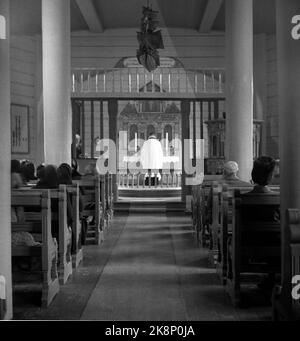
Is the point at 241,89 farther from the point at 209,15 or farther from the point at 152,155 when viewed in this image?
the point at 152,155

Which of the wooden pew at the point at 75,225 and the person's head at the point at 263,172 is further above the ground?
the person's head at the point at 263,172

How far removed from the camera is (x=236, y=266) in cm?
439

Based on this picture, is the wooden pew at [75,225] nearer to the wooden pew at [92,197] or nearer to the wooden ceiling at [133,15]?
the wooden pew at [92,197]

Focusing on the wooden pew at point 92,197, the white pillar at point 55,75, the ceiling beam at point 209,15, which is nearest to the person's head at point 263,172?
the wooden pew at point 92,197

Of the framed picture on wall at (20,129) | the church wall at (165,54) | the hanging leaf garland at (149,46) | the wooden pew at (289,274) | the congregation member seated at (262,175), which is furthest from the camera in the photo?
the church wall at (165,54)

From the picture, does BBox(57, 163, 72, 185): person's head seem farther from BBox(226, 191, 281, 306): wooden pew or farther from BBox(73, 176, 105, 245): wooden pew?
BBox(226, 191, 281, 306): wooden pew

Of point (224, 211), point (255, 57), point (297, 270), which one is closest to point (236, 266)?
point (224, 211)

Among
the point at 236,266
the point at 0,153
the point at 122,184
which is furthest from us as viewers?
the point at 122,184

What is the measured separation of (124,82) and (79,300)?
13328mm

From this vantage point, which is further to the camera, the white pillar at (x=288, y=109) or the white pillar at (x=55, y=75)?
the white pillar at (x=55, y=75)

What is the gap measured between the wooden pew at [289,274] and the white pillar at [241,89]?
24.0 ft

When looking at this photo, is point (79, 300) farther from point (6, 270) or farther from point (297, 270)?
point (297, 270)

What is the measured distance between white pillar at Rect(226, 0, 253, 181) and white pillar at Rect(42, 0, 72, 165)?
334 centimetres

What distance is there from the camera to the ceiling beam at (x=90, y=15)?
13033 millimetres
